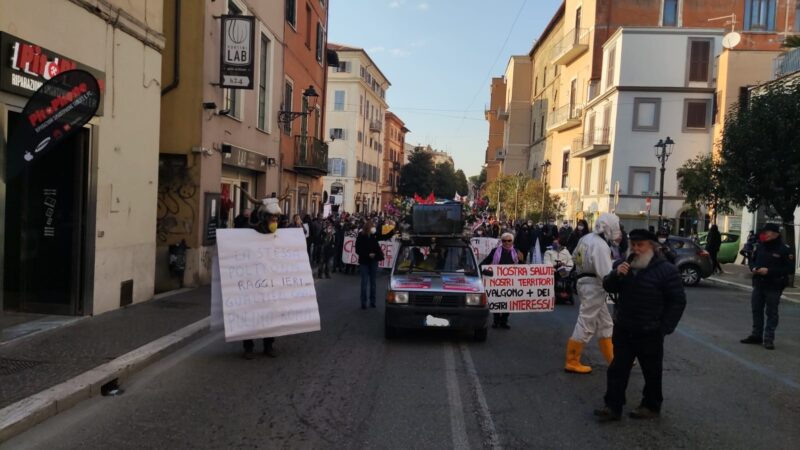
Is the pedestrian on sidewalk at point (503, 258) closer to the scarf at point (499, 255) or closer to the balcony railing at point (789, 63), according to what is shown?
the scarf at point (499, 255)

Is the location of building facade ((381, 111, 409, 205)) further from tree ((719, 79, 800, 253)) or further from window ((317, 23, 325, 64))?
tree ((719, 79, 800, 253))

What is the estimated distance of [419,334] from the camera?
953cm

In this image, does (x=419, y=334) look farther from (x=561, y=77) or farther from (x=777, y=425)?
(x=561, y=77)

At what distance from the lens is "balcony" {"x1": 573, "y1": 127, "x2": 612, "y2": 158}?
128 feet

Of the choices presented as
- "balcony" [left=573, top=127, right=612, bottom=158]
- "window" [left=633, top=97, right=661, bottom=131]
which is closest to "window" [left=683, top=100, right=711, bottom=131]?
"window" [left=633, top=97, right=661, bottom=131]

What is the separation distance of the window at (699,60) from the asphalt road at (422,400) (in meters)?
32.6

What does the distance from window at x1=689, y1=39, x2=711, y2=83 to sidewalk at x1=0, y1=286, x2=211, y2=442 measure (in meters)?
36.1

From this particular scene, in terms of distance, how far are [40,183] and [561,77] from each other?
48881mm

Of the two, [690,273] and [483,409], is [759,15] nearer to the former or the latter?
[690,273]

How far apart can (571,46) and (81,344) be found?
1783 inches

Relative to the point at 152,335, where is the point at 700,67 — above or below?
above

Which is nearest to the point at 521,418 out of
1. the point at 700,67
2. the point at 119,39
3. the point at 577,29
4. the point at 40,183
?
the point at 40,183

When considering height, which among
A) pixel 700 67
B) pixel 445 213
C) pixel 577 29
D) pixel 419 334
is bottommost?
pixel 419 334

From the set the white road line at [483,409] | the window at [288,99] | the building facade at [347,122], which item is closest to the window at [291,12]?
the window at [288,99]
